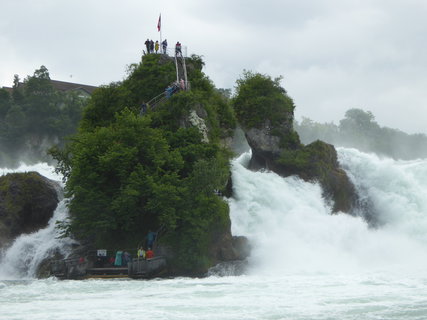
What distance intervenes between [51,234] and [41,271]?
9.03 ft

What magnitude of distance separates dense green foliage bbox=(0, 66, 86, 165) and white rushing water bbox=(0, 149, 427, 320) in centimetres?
4172

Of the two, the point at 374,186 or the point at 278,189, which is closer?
the point at 278,189

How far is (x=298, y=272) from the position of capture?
90.3 ft

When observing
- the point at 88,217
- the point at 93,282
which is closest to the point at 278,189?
the point at 88,217

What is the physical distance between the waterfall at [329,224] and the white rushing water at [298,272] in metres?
0.07

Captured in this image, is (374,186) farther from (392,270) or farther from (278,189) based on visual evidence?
(392,270)

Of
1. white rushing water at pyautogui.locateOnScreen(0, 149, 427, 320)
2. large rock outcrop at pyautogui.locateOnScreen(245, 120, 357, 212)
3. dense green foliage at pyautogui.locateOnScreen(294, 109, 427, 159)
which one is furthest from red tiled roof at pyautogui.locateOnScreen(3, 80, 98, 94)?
large rock outcrop at pyautogui.locateOnScreen(245, 120, 357, 212)

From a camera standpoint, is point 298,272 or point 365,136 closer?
point 298,272

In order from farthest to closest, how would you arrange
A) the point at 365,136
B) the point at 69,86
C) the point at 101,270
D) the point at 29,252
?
the point at 365,136 → the point at 69,86 → the point at 29,252 → the point at 101,270

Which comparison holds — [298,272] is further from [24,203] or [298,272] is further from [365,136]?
[365,136]

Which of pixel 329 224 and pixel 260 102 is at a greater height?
pixel 260 102

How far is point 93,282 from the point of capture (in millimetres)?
24500

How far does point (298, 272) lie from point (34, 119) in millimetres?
61937

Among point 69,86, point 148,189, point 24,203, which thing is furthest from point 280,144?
point 69,86
